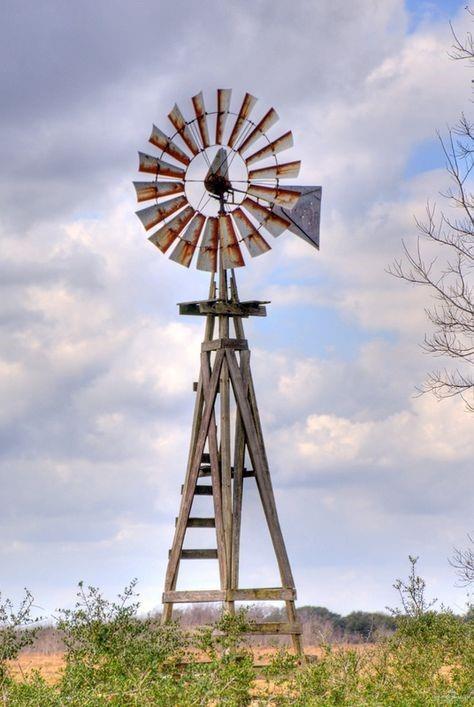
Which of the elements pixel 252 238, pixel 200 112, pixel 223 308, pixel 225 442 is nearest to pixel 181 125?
pixel 200 112

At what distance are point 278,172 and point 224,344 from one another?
2808mm

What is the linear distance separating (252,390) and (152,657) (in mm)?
5328

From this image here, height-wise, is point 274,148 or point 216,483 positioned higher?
point 274,148

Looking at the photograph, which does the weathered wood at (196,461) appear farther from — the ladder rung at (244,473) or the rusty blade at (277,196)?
the rusty blade at (277,196)

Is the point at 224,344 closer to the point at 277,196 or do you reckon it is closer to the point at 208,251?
the point at 208,251

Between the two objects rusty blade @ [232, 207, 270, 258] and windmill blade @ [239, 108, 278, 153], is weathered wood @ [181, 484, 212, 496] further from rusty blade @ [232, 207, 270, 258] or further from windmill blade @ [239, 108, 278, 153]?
windmill blade @ [239, 108, 278, 153]

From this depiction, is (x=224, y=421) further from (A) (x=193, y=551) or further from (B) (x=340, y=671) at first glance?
(B) (x=340, y=671)

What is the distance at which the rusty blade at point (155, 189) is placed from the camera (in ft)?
52.1

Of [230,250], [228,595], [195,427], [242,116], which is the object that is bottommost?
[228,595]

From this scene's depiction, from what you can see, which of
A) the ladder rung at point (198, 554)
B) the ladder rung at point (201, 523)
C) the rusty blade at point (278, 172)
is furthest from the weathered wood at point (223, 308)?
the ladder rung at point (198, 554)

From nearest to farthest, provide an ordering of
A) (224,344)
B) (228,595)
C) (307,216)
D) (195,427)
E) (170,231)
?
1. (228,595)
2. (224,344)
3. (195,427)
4. (170,231)
5. (307,216)

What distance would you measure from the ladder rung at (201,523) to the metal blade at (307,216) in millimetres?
4630

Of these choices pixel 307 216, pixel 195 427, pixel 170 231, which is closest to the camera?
pixel 195 427

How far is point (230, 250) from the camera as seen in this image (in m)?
15.7
